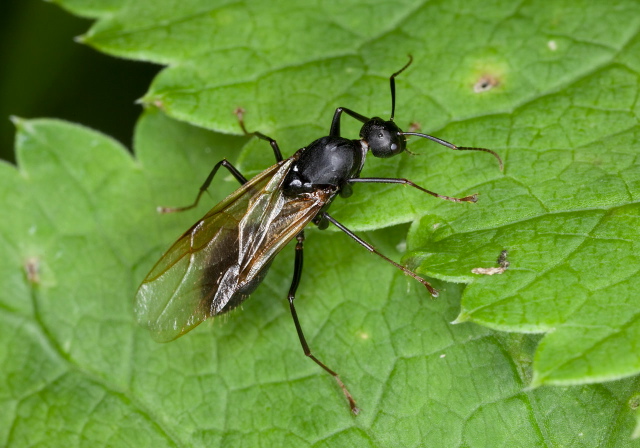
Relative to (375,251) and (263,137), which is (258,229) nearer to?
(263,137)

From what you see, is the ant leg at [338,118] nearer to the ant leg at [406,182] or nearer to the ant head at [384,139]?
the ant head at [384,139]

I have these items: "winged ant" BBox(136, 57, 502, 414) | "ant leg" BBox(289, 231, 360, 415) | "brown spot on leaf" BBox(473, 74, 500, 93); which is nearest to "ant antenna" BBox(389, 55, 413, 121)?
"winged ant" BBox(136, 57, 502, 414)

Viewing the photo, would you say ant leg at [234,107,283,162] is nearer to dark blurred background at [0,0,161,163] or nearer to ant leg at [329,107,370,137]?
ant leg at [329,107,370,137]

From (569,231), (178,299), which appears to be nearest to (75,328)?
(178,299)

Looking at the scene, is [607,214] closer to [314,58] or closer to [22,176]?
[314,58]

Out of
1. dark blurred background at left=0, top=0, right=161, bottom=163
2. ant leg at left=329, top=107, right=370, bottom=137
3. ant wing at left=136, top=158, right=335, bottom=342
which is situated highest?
dark blurred background at left=0, top=0, right=161, bottom=163

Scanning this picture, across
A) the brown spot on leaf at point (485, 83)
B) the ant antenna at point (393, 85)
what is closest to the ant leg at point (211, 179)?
the ant antenna at point (393, 85)
